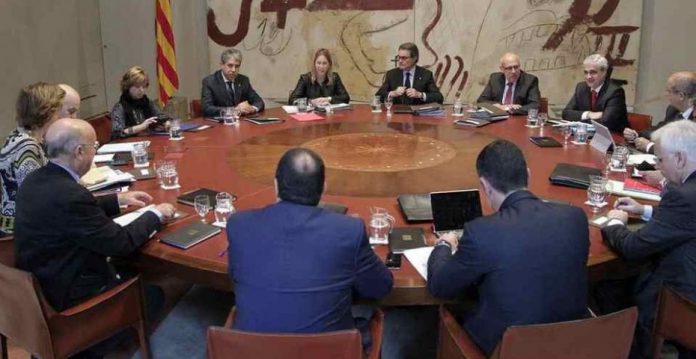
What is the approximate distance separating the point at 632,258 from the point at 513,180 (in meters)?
0.77

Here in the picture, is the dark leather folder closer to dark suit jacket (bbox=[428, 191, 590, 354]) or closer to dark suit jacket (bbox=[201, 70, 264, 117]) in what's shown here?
dark suit jacket (bbox=[428, 191, 590, 354])

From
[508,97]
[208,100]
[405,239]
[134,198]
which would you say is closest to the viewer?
[405,239]

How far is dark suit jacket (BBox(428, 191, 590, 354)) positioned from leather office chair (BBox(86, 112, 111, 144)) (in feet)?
11.8

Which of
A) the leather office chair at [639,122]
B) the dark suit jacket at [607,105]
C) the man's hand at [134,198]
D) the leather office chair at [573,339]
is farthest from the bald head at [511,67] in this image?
the leather office chair at [573,339]

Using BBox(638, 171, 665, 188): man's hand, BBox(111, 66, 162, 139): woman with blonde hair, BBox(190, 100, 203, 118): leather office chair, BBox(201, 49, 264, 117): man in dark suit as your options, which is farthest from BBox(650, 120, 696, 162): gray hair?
BBox(190, 100, 203, 118): leather office chair

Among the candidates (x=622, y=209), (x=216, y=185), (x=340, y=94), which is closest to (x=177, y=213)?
(x=216, y=185)

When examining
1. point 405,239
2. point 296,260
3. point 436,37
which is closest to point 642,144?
point 405,239

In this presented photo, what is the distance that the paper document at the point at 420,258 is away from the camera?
2.45 metres

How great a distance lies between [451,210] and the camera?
2801 millimetres

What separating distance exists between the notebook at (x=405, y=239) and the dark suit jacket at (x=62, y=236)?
1108 mm

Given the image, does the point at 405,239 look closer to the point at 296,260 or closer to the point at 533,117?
the point at 296,260

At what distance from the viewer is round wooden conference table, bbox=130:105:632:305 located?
2.60 meters

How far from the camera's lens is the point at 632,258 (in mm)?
2566

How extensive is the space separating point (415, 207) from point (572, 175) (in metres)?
1.04
